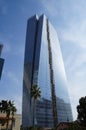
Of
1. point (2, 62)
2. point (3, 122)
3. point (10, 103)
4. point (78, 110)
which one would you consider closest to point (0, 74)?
point (2, 62)

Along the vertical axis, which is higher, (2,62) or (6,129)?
(2,62)

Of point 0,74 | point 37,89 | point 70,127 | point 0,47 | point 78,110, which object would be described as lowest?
point 70,127

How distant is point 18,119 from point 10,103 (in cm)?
959

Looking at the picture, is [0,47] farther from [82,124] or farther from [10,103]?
[82,124]

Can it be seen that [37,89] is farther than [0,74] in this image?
No

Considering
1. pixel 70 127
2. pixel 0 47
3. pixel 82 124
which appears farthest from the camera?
pixel 0 47

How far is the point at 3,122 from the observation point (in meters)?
85.8

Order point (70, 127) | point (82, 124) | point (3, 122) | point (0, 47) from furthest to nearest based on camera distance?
point (0, 47) < point (3, 122) < point (82, 124) < point (70, 127)

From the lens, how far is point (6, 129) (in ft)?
266

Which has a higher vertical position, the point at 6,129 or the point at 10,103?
the point at 10,103

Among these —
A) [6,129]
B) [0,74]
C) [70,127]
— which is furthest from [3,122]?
[70,127]

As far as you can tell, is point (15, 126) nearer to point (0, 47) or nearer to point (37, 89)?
point (37, 89)

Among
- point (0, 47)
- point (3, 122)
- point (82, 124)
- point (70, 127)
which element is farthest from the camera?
point (0, 47)

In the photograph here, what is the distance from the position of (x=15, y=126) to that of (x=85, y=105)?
1142 inches
